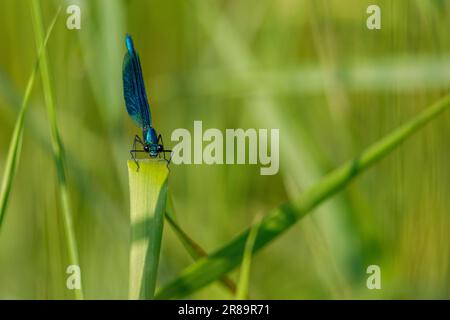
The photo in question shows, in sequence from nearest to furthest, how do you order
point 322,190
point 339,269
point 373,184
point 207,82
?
point 322,190 < point 339,269 < point 373,184 < point 207,82

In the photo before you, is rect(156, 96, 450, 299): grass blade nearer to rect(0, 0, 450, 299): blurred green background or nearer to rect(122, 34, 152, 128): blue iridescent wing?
rect(0, 0, 450, 299): blurred green background

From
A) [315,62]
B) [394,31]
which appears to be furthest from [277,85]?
[394,31]

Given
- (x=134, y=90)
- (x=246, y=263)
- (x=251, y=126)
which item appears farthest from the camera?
(x=251, y=126)

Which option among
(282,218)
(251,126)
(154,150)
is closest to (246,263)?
(282,218)

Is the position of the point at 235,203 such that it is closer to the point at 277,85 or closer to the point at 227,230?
the point at 227,230

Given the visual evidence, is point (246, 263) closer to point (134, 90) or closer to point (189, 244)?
point (189, 244)

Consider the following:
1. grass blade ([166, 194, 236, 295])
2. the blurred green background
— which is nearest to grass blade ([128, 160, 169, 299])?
grass blade ([166, 194, 236, 295])

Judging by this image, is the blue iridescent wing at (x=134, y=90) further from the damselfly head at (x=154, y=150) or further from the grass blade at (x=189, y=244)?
the grass blade at (x=189, y=244)
